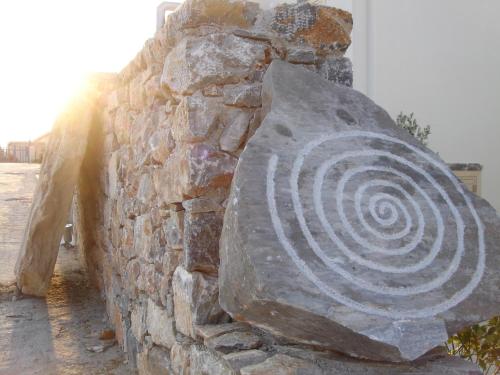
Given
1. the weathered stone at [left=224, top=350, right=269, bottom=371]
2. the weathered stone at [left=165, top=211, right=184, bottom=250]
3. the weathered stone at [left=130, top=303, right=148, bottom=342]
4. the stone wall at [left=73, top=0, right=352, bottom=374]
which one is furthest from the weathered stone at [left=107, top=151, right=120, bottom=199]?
the weathered stone at [left=224, top=350, right=269, bottom=371]

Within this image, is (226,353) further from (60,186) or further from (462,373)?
(60,186)

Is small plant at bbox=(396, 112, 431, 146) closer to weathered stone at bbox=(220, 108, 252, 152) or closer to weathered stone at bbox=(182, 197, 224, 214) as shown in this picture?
weathered stone at bbox=(220, 108, 252, 152)

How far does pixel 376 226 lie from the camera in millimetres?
1557

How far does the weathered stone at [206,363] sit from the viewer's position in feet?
4.88

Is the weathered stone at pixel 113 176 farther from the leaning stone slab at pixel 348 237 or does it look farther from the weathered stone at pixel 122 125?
the leaning stone slab at pixel 348 237

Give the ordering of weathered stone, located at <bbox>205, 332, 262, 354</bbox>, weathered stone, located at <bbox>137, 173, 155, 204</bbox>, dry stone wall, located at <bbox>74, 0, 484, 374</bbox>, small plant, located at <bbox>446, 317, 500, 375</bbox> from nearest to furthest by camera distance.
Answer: weathered stone, located at <bbox>205, 332, 262, 354</bbox> → dry stone wall, located at <bbox>74, 0, 484, 374</bbox> → small plant, located at <bbox>446, 317, 500, 375</bbox> → weathered stone, located at <bbox>137, 173, 155, 204</bbox>

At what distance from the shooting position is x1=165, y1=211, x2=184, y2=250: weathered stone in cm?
199

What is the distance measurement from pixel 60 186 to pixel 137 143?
3.64 feet

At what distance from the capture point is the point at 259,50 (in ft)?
6.56

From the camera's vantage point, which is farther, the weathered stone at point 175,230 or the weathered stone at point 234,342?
the weathered stone at point 175,230

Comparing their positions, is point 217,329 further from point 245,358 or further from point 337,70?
point 337,70

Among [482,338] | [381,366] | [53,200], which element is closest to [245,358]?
[381,366]

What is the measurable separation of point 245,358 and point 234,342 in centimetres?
14

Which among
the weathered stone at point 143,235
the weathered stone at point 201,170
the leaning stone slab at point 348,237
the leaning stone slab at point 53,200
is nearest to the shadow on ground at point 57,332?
the leaning stone slab at point 53,200
